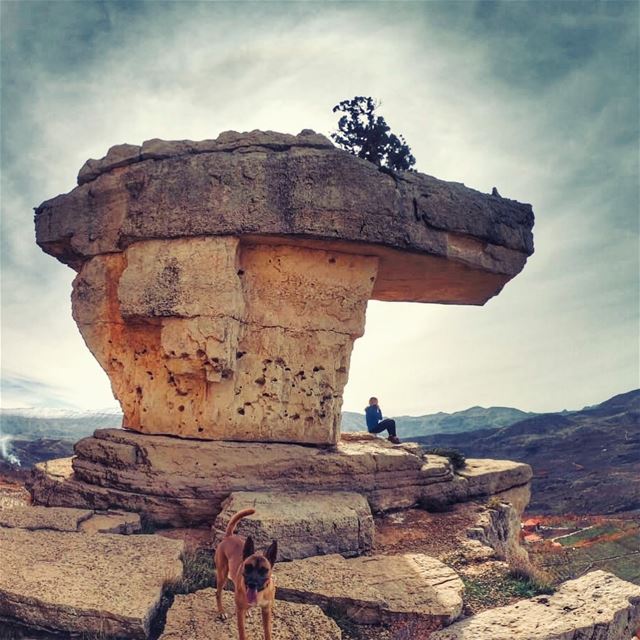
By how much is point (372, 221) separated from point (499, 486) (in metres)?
5.26

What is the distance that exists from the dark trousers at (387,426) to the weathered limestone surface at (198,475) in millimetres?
2205

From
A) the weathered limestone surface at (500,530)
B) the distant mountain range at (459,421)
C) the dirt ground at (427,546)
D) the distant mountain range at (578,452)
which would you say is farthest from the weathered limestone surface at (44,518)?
the distant mountain range at (459,421)

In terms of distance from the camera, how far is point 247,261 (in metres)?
8.55

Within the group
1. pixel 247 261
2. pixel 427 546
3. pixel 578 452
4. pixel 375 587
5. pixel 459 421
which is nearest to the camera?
pixel 375 587

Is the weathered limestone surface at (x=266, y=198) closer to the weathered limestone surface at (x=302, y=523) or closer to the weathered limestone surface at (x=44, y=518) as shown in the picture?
the weathered limestone surface at (x=302, y=523)

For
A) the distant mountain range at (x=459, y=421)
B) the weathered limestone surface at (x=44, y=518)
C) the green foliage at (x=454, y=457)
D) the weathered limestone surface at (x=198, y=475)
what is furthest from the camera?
the distant mountain range at (x=459, y=421)

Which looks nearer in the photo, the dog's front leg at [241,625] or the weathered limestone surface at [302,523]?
the dog's front leg at [241,625]

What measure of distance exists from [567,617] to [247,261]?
601 centimetres

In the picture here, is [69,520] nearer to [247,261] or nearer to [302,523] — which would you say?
[302,523]

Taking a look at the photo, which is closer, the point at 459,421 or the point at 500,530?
the point at 500,530

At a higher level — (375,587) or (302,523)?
(302,523)

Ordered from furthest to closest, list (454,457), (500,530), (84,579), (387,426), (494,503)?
(387,426) < (454,457) < (494,503) < (500,530) < (84,579)

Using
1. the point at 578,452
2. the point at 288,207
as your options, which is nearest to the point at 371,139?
the point at 288,207

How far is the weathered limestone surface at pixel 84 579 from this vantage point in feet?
15.1
